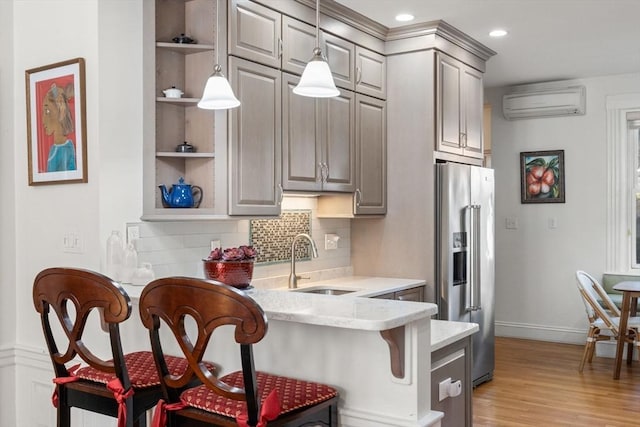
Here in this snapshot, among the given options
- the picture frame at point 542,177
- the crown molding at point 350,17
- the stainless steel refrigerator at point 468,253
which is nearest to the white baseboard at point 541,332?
the picture frame at point 542,177

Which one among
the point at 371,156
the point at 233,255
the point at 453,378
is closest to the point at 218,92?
the point at 233,255

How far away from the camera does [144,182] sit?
310 centimetres

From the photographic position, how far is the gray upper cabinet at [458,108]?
4590 mm

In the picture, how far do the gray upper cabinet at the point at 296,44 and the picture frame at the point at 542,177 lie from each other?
3428 millimetres

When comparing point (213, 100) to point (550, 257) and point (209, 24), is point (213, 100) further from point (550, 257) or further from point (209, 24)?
point (550, 257)

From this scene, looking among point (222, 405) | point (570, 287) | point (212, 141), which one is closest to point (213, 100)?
point (212, 141)

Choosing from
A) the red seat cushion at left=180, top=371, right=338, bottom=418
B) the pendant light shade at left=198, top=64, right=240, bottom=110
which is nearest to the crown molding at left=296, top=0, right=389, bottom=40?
the pendant light shade at left=198, top=64, right=240, bottom=110

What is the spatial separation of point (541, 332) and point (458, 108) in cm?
282

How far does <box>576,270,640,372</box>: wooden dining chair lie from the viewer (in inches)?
199

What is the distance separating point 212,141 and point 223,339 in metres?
1.18

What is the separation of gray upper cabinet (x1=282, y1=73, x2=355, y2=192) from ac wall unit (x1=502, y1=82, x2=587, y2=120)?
2.83 meters

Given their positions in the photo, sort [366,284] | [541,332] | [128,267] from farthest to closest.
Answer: [541,332] < [366,284] < [128,267]

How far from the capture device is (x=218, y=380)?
6.02 ft

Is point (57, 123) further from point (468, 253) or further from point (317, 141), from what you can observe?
point (468, 253)
